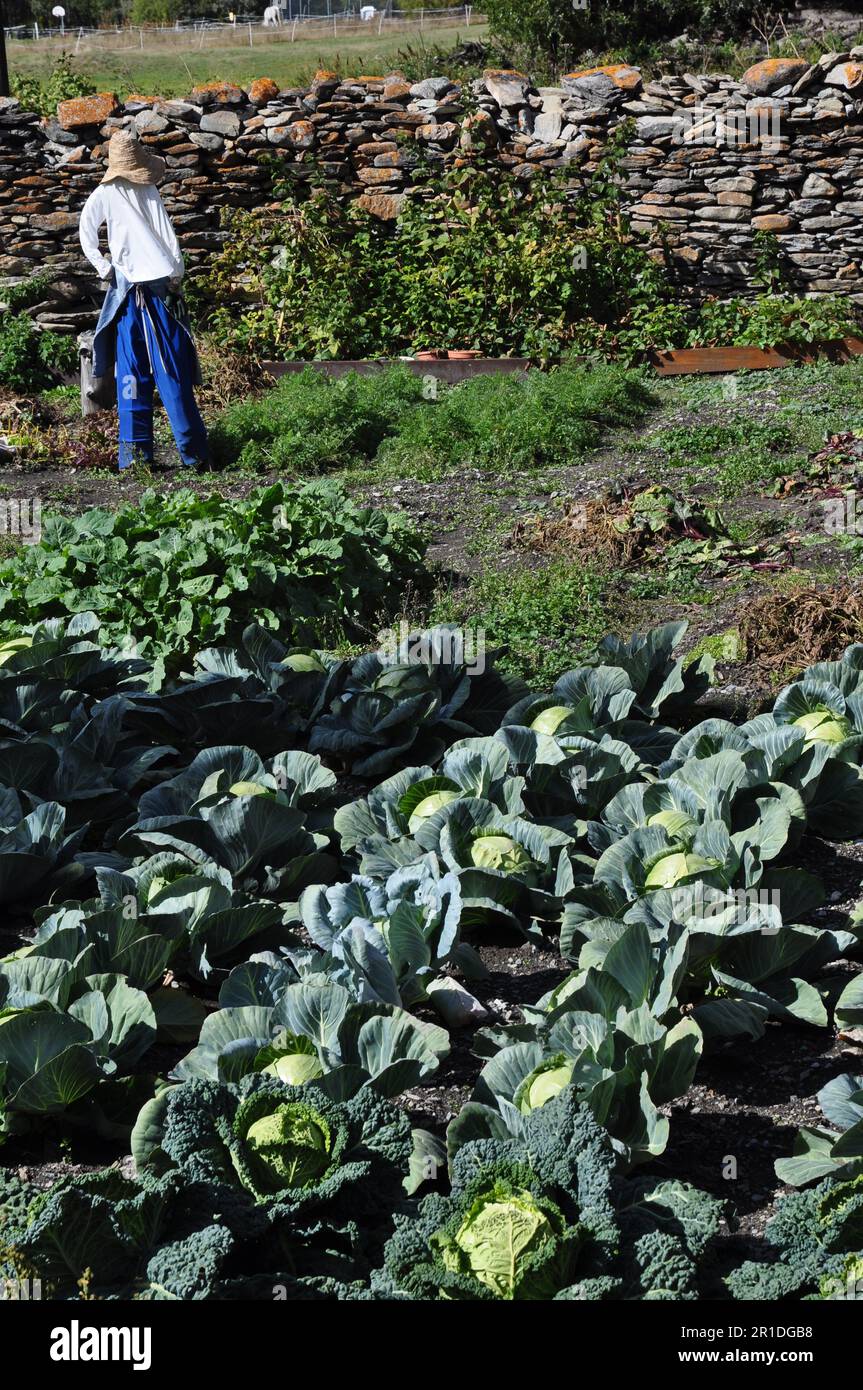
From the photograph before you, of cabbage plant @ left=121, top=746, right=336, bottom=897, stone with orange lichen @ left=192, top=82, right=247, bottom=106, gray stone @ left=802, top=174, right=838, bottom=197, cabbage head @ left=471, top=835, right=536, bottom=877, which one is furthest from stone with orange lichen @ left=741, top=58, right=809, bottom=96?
cabbage head @ left=471, top=835, right=536, bottom=877

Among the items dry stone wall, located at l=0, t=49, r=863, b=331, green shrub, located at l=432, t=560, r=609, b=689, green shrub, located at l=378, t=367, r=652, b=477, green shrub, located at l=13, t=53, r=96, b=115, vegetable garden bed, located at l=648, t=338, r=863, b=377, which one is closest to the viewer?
green shrub, located at l=432, t=560, r=609, b=689

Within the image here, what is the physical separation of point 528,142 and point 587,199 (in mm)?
819

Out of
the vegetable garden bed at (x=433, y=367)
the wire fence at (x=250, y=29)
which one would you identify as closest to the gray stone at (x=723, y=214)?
the vegetable garden bed at (x=433, y=367)

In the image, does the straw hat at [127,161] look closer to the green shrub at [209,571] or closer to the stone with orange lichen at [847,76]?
the green shrub at [209,571]

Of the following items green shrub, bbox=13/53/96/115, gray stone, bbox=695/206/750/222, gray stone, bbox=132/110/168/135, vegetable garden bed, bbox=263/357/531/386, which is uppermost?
green shrub, bbox=13/53/96/115

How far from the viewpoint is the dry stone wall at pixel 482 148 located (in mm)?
12500

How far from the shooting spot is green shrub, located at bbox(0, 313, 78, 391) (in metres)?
11.7

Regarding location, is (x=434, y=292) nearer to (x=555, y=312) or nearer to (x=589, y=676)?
(x=555, y=312)

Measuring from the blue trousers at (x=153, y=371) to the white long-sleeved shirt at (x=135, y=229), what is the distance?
16 cm

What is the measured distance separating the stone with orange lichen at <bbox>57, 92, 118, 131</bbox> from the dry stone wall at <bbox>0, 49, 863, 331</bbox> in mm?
13

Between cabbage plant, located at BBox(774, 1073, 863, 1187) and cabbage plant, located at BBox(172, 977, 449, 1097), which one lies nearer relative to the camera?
cabbage plant, located at BBox(774, 1073, 863, 1187)

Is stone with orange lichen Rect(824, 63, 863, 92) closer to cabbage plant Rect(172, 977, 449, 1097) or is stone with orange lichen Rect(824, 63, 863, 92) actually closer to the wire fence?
cabbage plant Rect(172, 977, 449, 1097)

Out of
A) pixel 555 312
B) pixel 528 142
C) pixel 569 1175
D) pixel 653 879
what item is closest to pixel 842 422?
pixel 555 312

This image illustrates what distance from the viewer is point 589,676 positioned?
486 centimetres
